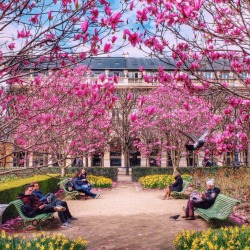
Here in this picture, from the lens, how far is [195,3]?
22.0 ft

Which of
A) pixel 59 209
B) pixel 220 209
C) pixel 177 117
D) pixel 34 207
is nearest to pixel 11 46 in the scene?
pixel 59 209

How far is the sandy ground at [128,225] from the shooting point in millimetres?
8188

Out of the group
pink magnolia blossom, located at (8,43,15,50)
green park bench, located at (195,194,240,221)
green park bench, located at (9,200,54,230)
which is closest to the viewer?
pink magnolia blossom, located at (8,43,15,50)

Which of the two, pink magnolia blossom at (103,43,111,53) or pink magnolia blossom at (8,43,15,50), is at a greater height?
pink magnolia blossom at (8,43,15,50)

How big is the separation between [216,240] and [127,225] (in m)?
4.21

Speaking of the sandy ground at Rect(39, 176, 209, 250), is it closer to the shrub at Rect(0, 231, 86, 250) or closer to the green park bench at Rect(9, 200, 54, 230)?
the green park bench at Rect(9, 200, 54, 230)

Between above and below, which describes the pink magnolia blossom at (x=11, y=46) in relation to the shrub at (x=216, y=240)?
above

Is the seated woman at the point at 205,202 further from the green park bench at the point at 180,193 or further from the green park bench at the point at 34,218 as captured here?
the green park bench at the point at 180,193

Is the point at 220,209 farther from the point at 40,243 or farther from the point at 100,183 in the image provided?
the point at 100,183

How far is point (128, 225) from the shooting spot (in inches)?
398

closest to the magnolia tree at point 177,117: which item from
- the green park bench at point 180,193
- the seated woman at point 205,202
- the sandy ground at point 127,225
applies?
the green park bench at point 180,193

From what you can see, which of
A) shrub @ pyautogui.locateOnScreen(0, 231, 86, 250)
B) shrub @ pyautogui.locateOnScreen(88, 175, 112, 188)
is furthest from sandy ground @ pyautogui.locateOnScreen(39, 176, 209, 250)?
shrub @ pyautogui.locateOnScreen(88, 175, 112, 188)

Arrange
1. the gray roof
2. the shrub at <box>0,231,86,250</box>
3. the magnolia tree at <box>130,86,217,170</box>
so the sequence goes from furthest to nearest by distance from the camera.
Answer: the gray roof, the magnolia tree at <box>130,86,217,170</box>, the shrub at <box>0,231,86,250</box>

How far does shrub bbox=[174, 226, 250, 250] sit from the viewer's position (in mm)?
5980
